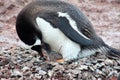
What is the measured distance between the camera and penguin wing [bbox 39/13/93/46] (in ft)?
18.5

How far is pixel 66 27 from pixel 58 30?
10 cm

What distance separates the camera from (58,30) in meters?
5.62

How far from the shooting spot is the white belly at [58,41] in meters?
5.54

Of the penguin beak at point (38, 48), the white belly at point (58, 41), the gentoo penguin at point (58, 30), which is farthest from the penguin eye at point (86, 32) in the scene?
the penguin beak at point (38, 48)

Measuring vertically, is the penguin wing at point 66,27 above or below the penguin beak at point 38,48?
above

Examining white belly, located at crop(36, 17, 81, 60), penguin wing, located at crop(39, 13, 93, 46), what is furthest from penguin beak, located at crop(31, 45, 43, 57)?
penguin wing, located at crop(39, 13, 93, 46)

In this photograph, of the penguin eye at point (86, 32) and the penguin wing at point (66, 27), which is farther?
the penguin eye at point (86, 32)

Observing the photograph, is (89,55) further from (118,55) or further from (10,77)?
(10,77)

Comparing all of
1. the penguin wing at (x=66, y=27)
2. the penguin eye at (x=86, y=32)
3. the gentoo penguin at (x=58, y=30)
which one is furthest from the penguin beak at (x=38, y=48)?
the penguin eye at (x=86, y=32)

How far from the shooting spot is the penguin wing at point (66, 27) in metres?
5.62

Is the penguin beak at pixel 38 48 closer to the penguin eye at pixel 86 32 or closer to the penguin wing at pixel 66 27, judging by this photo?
the penguin wing at pixel 66 27

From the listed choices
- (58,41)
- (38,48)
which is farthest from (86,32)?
(38,48)

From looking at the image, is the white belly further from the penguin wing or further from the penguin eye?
the penguin eye

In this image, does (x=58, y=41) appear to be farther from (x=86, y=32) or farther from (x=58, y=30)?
(x=86, y=32)
